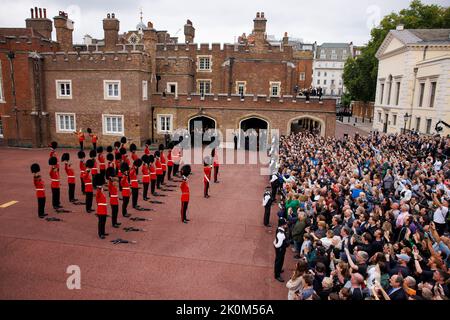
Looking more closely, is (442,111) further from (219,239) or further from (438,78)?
(219,239)

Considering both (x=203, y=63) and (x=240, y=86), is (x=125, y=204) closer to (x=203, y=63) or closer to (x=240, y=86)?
(x=240, y=86)

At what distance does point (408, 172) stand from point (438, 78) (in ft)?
A: 57.6

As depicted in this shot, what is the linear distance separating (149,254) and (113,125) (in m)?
18.9

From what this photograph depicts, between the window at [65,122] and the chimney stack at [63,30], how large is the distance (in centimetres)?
612

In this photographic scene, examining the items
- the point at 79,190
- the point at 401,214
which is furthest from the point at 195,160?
the point at 401,214

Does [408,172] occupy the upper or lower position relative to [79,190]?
upper

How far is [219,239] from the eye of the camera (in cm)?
1072

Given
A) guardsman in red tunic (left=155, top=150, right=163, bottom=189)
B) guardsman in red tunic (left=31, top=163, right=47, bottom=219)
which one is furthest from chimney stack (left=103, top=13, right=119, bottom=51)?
guardsman in red tunic (left=31, top=163, right=47, bottom=219)

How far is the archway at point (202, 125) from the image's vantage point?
29.2 metres

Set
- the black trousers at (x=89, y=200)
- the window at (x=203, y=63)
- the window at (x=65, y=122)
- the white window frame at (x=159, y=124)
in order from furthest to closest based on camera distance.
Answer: the window at (x=203, y=63) < the white window frame at (x=159, y=124) < the window at (x=65, y=122) < the black trousers at (x=89, y=200)

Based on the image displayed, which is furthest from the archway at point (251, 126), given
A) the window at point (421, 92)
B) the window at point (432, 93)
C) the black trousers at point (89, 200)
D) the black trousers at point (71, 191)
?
the black trousers at point (89, 200)

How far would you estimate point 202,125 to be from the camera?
30562 mm

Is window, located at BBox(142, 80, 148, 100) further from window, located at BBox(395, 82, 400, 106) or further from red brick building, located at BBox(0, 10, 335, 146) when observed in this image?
window, located at BBox(395, 82, 400, 106)

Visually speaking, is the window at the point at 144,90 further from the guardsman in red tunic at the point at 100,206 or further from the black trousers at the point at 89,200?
the guardsman in red tunic at the point at 100,206
